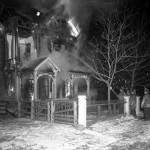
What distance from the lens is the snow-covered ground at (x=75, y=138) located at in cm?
611

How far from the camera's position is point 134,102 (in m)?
13.7

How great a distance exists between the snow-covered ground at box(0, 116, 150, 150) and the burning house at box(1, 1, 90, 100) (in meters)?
6.40

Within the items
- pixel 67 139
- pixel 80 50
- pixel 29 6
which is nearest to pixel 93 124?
pixel 67 139

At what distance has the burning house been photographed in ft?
48.2

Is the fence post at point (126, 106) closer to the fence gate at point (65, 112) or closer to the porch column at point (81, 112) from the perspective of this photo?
the fence gate at point (65, 112)

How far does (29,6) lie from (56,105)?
12992mm

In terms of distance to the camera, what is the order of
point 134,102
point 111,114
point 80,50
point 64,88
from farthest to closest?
point 80,50 < point 64,88 < point 134,102 < point 111,114

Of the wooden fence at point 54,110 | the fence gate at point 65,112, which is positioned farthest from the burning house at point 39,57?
the fence gate at point 65,112

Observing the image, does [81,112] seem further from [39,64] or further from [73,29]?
[73,29]

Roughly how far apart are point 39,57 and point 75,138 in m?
11.3

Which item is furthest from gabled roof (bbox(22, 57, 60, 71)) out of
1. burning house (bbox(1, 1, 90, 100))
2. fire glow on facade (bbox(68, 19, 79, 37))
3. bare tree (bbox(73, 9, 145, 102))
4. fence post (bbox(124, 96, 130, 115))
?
fire glow on facade (bbox(68, 19, 79, 37))

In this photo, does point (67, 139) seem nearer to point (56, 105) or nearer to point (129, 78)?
point (56, 105)

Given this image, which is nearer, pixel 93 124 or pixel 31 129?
pixel 31 129

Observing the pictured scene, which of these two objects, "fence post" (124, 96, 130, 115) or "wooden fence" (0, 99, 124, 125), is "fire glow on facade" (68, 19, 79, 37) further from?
"fence post" (124, 96, 130, 115)
